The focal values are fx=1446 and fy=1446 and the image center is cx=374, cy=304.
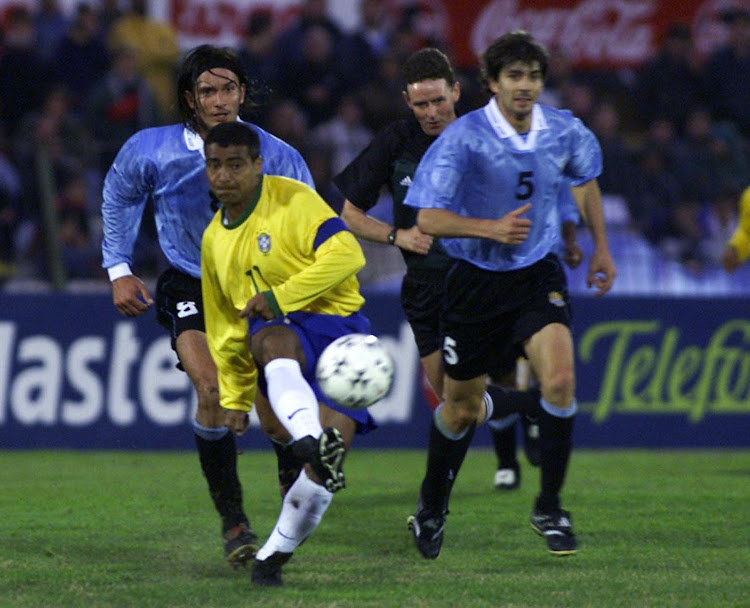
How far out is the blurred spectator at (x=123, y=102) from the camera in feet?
41.0

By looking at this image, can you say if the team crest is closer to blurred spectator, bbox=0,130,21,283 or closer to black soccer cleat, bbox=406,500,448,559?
black soccer cleat, bbox=406,500,448,559

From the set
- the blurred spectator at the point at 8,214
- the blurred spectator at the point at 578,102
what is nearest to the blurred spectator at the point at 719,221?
the blurred spectator at the point at 578,102

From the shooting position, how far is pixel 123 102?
1273 cm

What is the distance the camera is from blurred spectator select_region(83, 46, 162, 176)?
41.0 feet

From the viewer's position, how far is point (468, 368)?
20.8ft

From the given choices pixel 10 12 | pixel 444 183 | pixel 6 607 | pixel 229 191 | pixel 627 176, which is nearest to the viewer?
pixel 6 607

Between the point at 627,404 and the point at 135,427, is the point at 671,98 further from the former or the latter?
the point at 135,427

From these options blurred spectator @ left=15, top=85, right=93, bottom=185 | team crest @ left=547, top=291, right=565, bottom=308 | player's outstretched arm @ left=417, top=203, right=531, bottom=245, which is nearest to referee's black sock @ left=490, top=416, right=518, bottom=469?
team crest @ left=547, top=291, right=565, bottom=308

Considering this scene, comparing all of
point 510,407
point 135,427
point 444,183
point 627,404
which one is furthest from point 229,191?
point 627,404

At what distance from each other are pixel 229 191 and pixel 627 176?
732cm

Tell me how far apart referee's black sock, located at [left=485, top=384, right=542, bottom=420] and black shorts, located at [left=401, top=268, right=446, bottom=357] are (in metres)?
0.97

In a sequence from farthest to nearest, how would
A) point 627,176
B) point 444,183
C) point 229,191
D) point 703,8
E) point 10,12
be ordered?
point 703,8
point 10,12
point 627,176
point 444,183
point 229,191

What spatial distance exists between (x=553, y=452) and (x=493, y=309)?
2.18 feet

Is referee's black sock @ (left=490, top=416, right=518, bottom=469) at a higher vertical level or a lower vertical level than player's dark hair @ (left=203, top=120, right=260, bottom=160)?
lower
